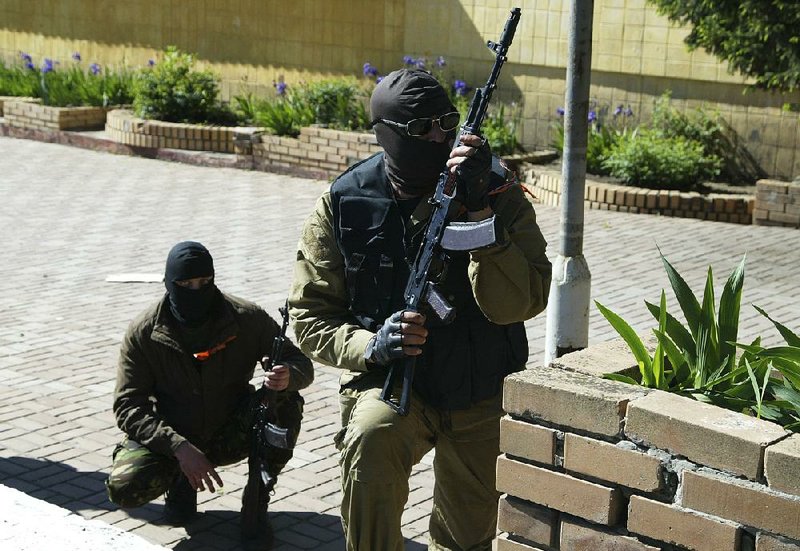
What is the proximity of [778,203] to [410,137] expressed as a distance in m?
8.62

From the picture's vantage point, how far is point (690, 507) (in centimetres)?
288

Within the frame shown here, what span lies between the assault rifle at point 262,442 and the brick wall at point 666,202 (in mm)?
7118

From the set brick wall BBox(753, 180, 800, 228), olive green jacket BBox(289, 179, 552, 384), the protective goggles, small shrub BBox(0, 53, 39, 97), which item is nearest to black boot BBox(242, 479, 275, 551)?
olive green jacket BBox(289, 179, 552, 384)

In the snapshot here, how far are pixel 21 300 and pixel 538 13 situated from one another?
763 cm

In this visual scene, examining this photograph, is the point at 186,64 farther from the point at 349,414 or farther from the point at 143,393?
the point at 349,414

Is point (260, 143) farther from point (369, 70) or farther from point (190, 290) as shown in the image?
point (190, 290)

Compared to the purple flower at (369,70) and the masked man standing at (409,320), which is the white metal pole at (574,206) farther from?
the purple flower at (369,70)

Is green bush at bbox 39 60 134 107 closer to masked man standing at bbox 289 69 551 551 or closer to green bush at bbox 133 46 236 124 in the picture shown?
green bush at bbox 133 46 236 124

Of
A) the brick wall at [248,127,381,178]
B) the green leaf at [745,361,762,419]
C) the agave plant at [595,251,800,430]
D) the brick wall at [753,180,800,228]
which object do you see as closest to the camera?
the green leaf at [745,361,762,419]

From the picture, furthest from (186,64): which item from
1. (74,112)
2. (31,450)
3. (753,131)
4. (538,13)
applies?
(31,450)

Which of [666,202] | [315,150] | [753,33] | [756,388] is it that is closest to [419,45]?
[315,150]

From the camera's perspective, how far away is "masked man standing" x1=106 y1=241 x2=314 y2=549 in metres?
4.92

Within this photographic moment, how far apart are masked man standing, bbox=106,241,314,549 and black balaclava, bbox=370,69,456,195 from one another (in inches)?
54.8

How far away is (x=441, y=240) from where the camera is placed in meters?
3.57
